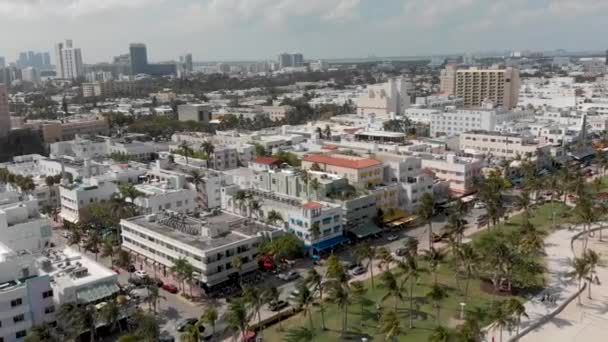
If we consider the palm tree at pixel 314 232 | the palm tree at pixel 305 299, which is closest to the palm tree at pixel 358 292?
the palm tree at pixel 305 299

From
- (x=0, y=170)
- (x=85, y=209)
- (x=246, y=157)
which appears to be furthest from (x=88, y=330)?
(x=246, y=157)

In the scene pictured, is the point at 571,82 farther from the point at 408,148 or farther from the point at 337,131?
the point at 408,148

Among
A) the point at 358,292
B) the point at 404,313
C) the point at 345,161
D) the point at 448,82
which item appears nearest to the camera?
the point at 404,313

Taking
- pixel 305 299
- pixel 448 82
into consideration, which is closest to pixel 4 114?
pixel 305 299

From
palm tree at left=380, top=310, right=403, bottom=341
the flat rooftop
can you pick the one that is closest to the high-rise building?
the flat rooftop

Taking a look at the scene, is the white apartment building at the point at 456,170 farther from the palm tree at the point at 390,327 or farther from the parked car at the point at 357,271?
the palm tree at the point at 390,327

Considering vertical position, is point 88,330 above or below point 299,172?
below

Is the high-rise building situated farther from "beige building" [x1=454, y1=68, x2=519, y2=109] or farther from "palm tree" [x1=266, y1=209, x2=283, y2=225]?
"beige building" [x1=454, y1=68, x2=519, y2=109]

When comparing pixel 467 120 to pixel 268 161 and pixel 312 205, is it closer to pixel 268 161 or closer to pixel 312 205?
pixel 268 161
